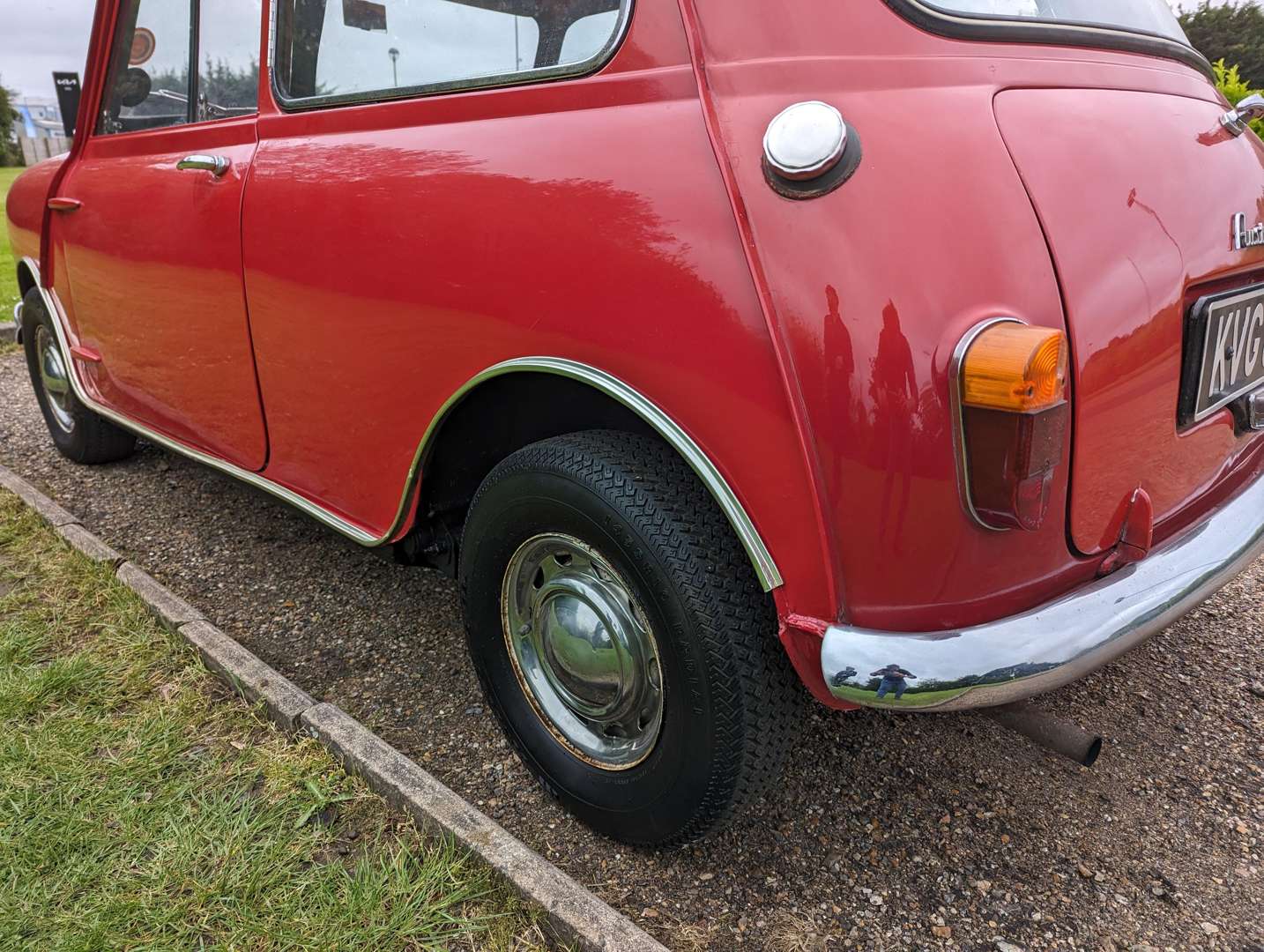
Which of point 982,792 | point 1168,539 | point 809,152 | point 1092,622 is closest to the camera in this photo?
point 809,152

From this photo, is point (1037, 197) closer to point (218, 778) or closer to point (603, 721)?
point (603, 721)

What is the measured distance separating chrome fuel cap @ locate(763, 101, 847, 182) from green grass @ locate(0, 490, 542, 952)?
1.40 m

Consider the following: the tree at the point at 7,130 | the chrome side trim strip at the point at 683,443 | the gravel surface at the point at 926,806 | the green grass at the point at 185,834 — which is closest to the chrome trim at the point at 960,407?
the chrome side trim strip at the point at 683,443

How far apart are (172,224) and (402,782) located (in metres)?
1.75

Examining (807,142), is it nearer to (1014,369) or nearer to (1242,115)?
(1014,369)

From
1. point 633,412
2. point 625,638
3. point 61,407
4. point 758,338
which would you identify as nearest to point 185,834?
point 625,638

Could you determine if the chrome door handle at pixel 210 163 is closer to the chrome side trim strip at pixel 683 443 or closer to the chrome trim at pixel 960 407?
the chrome side trim strip at pixel 683 443

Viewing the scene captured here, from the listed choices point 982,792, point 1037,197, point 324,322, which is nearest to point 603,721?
point 982,792

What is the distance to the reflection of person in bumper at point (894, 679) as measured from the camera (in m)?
1.30

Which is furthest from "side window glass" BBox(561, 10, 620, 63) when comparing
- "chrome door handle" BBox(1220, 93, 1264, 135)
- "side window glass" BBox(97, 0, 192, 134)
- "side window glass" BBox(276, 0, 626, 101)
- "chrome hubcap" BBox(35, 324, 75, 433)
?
"chrome hubcap" BBox(35, 324, 75, 433)

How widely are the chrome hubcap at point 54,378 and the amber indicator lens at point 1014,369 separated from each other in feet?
12.5

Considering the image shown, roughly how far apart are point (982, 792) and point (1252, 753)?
2.37ft

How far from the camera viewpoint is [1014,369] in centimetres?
119

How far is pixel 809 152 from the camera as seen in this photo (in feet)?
4.17
